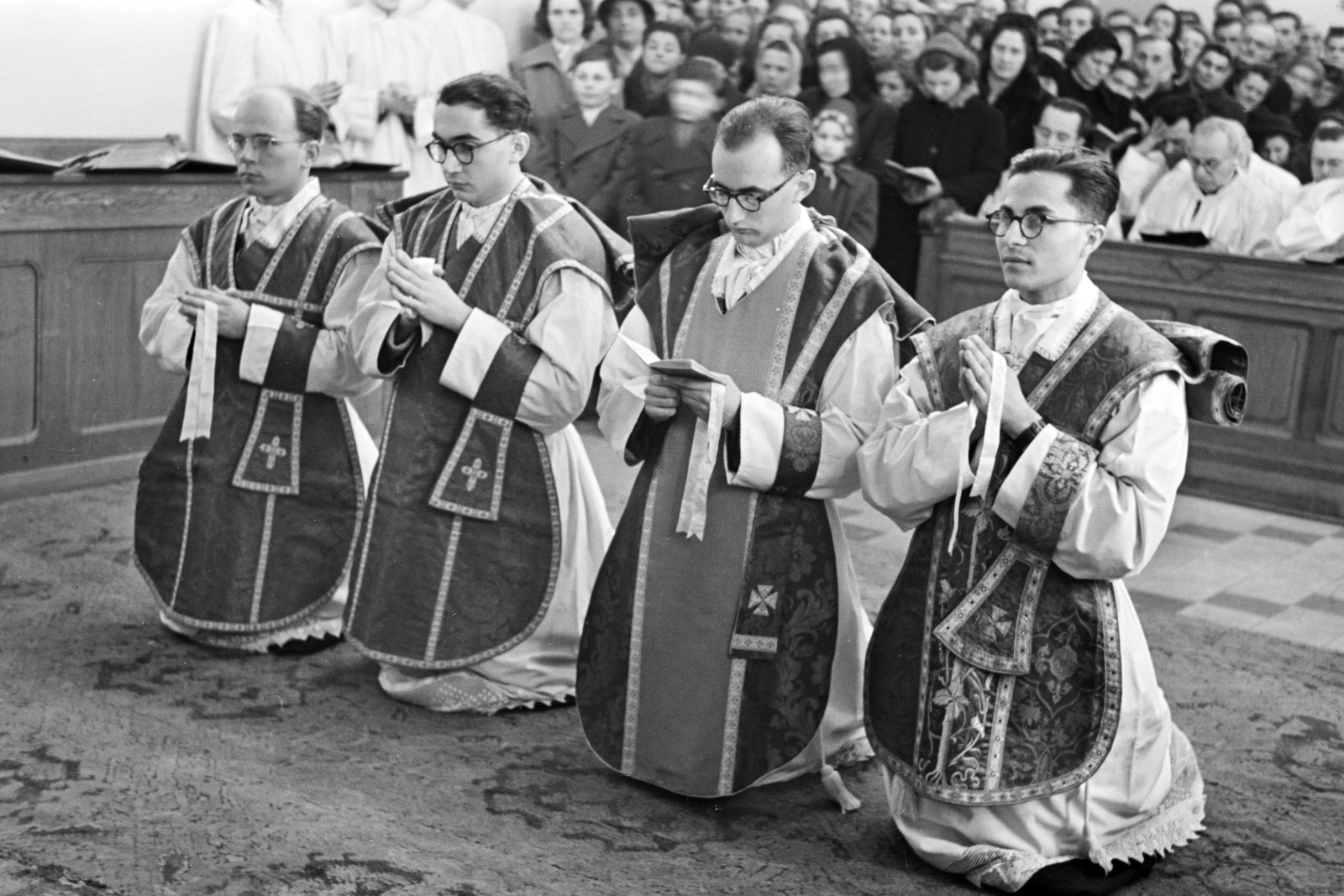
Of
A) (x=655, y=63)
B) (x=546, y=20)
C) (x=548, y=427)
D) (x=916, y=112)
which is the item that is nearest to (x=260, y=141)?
(x=548, y=427)

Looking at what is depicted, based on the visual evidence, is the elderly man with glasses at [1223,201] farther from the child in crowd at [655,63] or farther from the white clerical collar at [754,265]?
the white clerical collar at [754,265]

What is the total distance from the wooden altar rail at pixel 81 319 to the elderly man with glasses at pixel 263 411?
1.79 m

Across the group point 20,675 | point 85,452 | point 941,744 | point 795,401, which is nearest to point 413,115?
point 85,452

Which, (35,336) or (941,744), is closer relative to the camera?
(941,744)

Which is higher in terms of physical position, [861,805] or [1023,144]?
[1023,144]

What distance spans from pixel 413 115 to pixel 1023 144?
3.29m

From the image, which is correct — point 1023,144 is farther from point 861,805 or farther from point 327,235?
point 861,805

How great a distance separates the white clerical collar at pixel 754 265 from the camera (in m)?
4.00

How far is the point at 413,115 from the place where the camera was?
9305 millimetres

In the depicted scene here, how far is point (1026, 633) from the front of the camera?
11.7ft

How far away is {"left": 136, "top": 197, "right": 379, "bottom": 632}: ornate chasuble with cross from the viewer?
16.4 feet

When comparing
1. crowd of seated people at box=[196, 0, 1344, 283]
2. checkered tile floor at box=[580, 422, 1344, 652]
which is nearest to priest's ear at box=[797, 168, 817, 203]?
checkered tile floor at box=[580, 422, 1344, 652]

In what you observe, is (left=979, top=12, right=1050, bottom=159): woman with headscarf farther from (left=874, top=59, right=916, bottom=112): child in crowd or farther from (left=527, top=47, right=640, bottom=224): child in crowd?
(left=527, top=47, right=640, bottom=224): child in crowd

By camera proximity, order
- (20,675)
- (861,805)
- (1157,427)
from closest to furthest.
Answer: (1157,427) < (861,805) < (20,675)
